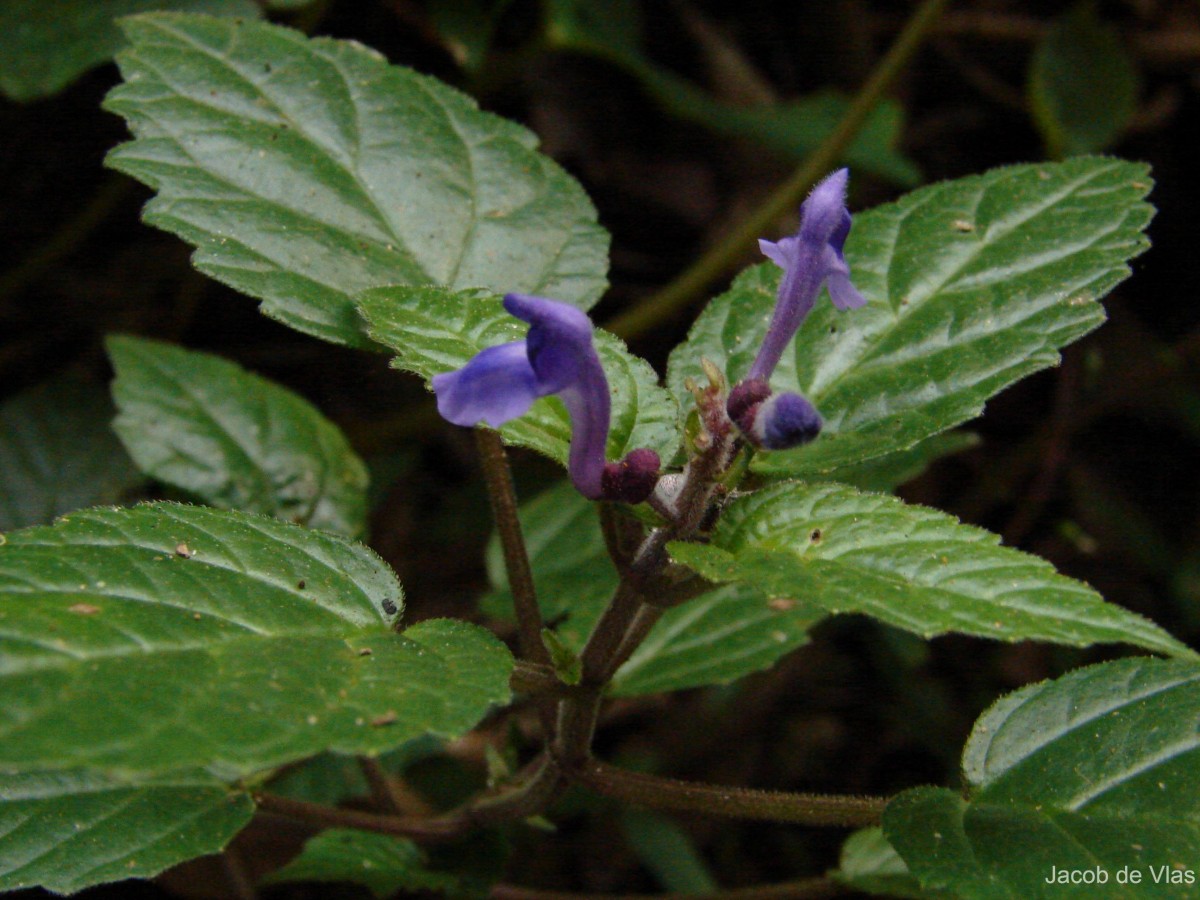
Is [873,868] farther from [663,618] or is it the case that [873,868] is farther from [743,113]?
[743,113]

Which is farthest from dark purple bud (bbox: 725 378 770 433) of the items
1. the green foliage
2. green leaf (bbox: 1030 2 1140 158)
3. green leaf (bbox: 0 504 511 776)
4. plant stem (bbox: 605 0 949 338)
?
green leaf (bbox: 1030 2 1140 158)

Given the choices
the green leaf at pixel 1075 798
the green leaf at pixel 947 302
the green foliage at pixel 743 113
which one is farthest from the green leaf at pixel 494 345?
the green foliage at pixel 743 113

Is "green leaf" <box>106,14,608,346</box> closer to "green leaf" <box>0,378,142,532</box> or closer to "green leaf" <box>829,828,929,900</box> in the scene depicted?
"green leaf" <box>829,828,929,900</box>

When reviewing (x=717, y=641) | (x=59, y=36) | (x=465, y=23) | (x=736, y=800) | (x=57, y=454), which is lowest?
(x=57, y=454)

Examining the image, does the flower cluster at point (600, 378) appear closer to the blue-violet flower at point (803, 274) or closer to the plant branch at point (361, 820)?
the blue-violet flower at point (803, 274)

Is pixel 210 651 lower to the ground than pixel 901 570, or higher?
lower

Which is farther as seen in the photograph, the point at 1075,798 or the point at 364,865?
the point at 364,865

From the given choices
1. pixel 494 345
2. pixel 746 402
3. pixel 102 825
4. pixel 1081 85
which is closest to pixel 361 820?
pixel 102 825

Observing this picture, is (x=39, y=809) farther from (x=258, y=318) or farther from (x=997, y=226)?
(x=258, y=318)
